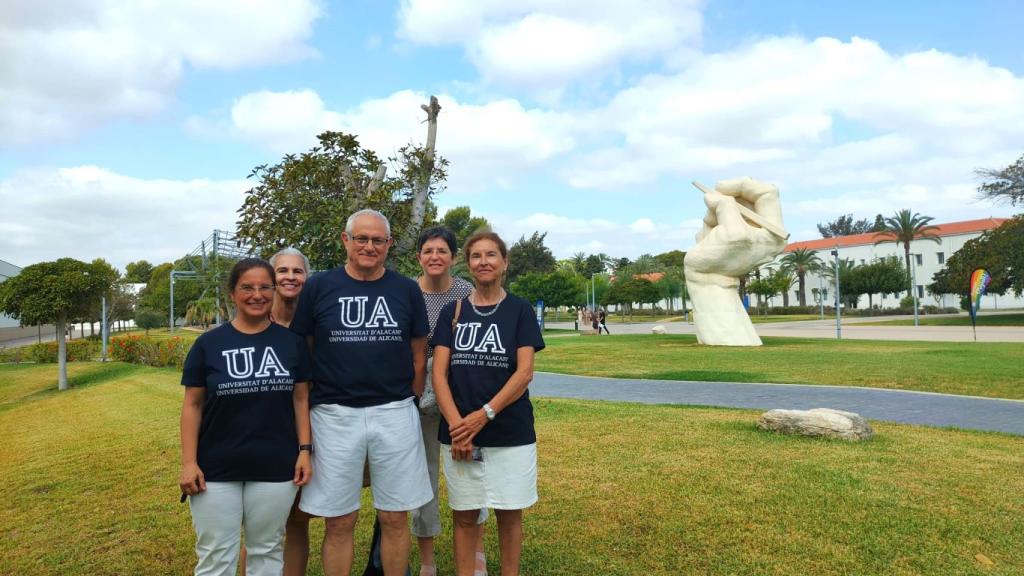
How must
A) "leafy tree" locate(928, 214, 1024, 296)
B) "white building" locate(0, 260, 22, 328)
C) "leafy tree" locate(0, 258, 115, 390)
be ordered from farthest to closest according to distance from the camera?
"white building" locate(0, 260, 22, 328) < "leafy tree" locate(928, 214, 1024, 296) < "leafy tree" locate(0, 258, 115, 390)

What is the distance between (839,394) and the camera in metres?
9.78

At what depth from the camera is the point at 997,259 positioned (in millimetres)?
35781

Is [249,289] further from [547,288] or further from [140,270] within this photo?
[140,270]

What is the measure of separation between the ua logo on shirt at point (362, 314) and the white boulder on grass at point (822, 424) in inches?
198

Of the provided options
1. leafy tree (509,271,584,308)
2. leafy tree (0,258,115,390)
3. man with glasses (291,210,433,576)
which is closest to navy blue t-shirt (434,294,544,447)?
man with glasses (291,210,433,576)

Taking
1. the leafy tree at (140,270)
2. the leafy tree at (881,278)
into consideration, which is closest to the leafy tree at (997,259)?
the leafy tree at (881,278)

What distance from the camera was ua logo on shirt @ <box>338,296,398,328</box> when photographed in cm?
267

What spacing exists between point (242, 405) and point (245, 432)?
10 centimetres

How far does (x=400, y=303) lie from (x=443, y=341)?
0.86 feet

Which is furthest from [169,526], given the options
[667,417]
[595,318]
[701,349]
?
[595,318]

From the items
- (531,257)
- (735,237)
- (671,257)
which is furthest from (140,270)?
(735,237)

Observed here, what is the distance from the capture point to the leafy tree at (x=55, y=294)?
15.4m

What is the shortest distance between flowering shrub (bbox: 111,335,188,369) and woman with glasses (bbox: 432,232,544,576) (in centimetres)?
1550

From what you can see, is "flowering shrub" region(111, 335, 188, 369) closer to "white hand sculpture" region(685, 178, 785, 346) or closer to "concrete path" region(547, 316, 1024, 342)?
"white hand sculpture" region(685, 178, 785, 346)
